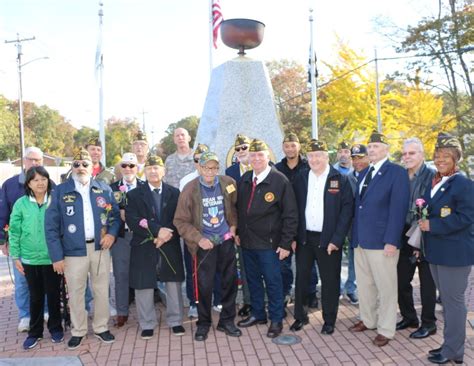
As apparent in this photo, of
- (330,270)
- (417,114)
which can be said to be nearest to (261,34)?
(330,270)

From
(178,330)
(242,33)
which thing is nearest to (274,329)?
(178,330)

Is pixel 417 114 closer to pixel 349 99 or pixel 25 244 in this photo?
pixel 349 99

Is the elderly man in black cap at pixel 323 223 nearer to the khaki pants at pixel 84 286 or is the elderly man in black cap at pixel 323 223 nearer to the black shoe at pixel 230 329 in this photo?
the black shoe at pixel 230 329

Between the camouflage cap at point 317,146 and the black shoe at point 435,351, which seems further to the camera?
the camouflage cap at point 317,146

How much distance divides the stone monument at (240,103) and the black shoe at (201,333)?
2.36m

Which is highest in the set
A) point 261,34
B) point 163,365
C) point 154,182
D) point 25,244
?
point 261,34

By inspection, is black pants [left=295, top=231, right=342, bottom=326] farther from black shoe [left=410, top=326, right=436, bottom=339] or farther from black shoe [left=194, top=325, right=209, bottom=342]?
black shoe [left=194, top=325, right=209, bottom=342]

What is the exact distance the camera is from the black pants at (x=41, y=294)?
427cm

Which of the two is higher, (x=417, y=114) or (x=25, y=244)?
(x=417, y=114)

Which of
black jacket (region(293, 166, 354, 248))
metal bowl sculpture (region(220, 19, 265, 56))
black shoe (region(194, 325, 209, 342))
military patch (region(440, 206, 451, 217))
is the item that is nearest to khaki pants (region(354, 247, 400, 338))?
black jacket (region(293, 166, 354, 248))

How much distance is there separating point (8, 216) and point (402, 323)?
432 centimetres

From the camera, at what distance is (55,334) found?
4379 mm

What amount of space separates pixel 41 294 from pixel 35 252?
1.56 ft

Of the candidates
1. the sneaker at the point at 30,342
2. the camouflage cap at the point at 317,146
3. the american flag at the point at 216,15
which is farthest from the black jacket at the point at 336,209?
the american flag at the point at 216,15
